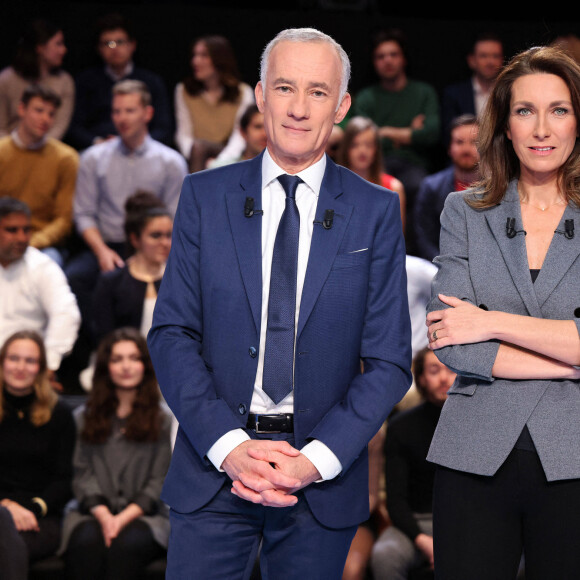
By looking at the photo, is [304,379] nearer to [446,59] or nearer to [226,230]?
[226,230]

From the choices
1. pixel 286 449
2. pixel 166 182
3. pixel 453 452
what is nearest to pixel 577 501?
pixel 453 452

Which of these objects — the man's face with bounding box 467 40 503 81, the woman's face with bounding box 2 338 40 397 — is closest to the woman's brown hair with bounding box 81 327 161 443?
the woman's face with bounding box 2 338 40 397

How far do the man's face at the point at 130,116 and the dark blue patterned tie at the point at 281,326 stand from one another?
12.3 feet

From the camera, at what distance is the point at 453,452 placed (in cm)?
212

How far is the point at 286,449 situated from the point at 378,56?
15.4 ft

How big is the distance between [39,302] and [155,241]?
0.68 m

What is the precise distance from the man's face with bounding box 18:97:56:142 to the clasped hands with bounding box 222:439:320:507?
4.01 m

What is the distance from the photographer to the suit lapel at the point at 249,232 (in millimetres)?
2150

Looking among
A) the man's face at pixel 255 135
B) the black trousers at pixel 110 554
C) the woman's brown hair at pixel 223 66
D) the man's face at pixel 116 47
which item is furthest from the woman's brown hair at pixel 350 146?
the black trousers at pixel 110 554

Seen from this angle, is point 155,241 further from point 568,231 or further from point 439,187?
point 568,231

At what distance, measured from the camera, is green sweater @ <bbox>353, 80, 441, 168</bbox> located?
20.8 ft

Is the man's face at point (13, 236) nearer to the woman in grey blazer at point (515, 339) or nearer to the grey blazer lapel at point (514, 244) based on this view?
the woman in grey blazer at point (515, 339)

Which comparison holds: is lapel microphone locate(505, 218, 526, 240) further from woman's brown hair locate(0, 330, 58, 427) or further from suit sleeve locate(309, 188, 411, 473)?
woman's brown hair locate(0, 330, 58, 427)

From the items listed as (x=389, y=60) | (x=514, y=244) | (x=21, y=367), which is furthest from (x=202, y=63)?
(x=514, y=244)
